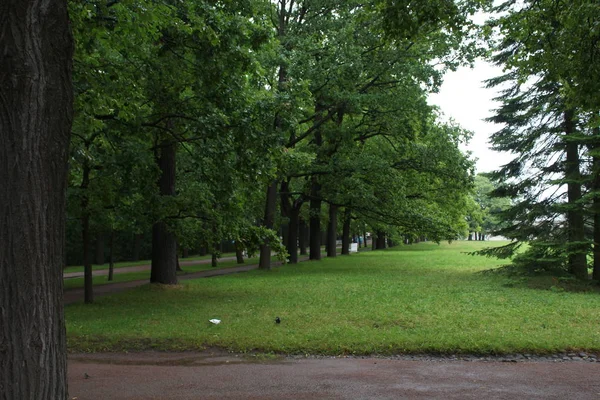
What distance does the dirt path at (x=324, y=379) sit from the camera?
18.9ft

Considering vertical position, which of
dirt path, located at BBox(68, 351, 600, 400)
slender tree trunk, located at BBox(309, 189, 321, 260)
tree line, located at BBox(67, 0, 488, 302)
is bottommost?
dirt path, located at BBox(68, 351, 600, 400)

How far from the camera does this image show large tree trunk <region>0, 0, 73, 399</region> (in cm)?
351

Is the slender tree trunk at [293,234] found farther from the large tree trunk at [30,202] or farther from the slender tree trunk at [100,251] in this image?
the large tree trunk at [30,202]

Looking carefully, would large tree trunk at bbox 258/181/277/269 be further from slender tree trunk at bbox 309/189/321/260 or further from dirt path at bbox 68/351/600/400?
dirt path at bbox 68/351/600/400

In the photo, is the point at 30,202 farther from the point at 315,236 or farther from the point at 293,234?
the point at 315,236

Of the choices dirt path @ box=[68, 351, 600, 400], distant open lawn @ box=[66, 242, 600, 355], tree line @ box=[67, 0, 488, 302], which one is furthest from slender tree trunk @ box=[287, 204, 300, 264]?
dirt path @ box=[68, 351, 600, 400]

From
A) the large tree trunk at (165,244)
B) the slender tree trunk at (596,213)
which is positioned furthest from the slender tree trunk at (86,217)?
the slender tree trunk at (596,213)

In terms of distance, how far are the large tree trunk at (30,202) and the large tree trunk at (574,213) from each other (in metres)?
14.9

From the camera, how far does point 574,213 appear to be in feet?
53.4

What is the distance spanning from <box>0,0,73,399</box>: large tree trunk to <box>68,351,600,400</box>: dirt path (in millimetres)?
2400

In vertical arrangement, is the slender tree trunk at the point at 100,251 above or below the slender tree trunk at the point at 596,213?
below

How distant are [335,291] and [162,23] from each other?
28.8 ft

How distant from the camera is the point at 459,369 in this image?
6.86 m

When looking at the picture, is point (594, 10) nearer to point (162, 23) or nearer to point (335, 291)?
point (162, 23)
